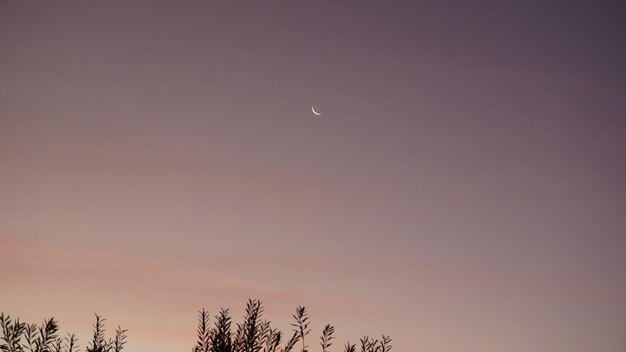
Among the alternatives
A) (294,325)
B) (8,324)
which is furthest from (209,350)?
(8,324)

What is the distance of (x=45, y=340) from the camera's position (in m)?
10.4

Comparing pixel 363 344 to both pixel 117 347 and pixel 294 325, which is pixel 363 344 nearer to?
pixel 294 325

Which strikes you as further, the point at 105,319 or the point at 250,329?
the point at 105,319

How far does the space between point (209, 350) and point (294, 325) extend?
1532 millimetres

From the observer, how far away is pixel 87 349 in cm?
1035

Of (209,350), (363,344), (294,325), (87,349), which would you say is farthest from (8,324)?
(363,344)

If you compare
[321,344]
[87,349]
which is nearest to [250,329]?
[321,344]

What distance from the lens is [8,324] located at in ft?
35.1

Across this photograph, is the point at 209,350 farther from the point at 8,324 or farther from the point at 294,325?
the point at 8,324

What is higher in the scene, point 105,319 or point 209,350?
point 105,319

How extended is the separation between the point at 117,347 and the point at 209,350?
6.40ft

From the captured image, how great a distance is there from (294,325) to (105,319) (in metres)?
3.59

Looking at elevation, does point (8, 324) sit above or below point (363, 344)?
above

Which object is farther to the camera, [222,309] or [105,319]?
[105,319]
